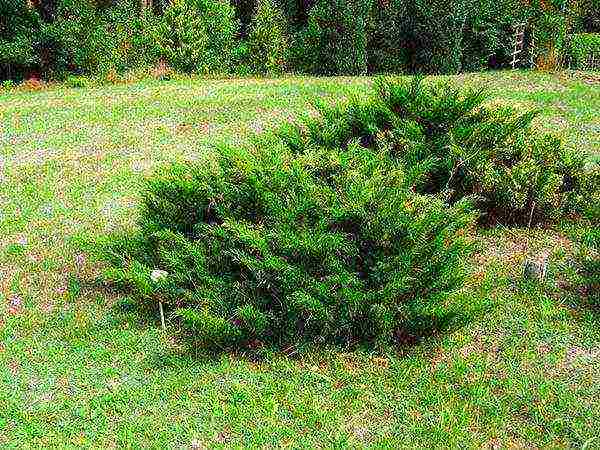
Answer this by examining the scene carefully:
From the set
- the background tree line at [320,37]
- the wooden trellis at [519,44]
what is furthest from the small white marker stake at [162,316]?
the wooden trellis at [519,44]

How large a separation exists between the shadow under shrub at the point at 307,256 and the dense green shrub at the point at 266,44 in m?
12.4

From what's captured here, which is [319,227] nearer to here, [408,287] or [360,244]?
[360,244]

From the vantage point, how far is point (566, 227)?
5402 mm

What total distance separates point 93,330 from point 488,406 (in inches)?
100

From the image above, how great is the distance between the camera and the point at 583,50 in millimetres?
13219

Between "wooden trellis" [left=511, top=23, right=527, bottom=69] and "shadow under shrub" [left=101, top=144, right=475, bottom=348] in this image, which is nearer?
"shadow under shrub" [left=101, top=144, right=475, bottom=348]

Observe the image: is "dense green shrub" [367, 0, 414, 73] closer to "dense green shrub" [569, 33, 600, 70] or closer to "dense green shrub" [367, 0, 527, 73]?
"dense green shrub" [367, 0, 527, 73]

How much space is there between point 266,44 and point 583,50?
24.1ft

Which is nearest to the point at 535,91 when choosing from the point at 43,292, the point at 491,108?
the point at 491,108

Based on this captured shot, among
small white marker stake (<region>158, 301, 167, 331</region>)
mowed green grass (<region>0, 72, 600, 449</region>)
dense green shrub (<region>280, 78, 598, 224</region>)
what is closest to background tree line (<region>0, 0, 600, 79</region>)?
dense green shrub (<region>280, 78, 598, 224</region>)

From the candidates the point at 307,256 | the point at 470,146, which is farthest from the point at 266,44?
the point at 307,256

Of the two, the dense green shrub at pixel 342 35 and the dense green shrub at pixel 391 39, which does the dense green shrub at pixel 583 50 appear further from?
the dense green shrub at pixel 342 35

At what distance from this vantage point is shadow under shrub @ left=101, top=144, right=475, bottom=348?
12.7 ft

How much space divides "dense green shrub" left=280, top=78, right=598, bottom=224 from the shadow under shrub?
2.57 feet
